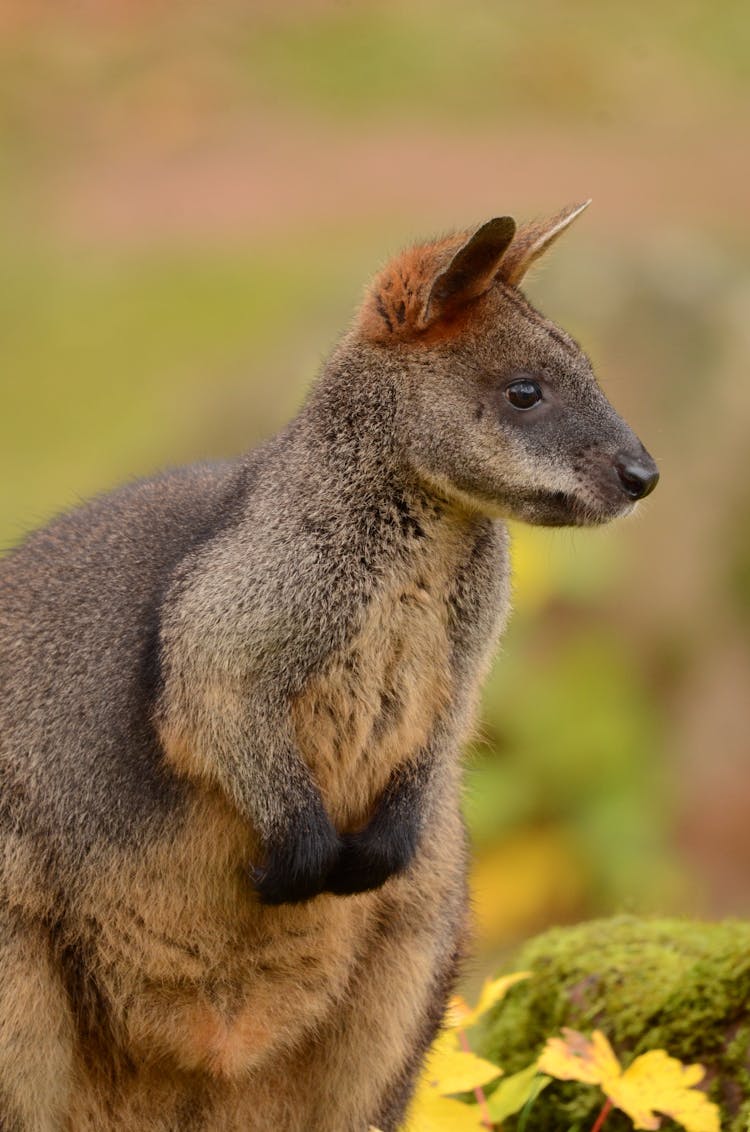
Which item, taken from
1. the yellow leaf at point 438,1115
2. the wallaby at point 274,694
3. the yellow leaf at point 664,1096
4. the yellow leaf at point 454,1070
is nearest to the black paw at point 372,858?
the wallaby at point 274,694

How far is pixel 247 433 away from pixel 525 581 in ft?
9.24

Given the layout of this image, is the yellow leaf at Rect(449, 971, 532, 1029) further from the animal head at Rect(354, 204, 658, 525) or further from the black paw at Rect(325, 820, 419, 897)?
the animal head at Rect(354, 204, 658, 525)

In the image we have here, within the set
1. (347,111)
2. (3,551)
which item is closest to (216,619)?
(3,551)

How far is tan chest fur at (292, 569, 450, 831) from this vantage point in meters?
5.07

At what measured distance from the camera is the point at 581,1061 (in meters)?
5.08

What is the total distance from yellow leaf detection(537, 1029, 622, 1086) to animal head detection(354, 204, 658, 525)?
1.43 meters

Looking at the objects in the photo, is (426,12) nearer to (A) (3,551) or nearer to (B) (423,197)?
(B) (423,197)

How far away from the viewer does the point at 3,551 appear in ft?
19.6

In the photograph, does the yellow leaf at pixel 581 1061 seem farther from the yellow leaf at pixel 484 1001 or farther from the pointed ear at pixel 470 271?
the pointed ear at pixel 470 271

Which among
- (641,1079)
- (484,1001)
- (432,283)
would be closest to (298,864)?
(484,1001)

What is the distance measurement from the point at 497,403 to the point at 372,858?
130 cm

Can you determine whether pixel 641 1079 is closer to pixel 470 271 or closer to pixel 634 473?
pixel 634 473

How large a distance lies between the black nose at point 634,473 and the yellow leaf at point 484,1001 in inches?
55.8

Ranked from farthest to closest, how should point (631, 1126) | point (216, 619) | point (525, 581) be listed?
point (525, 581) < point (631, 1126) < point (216, 619)
